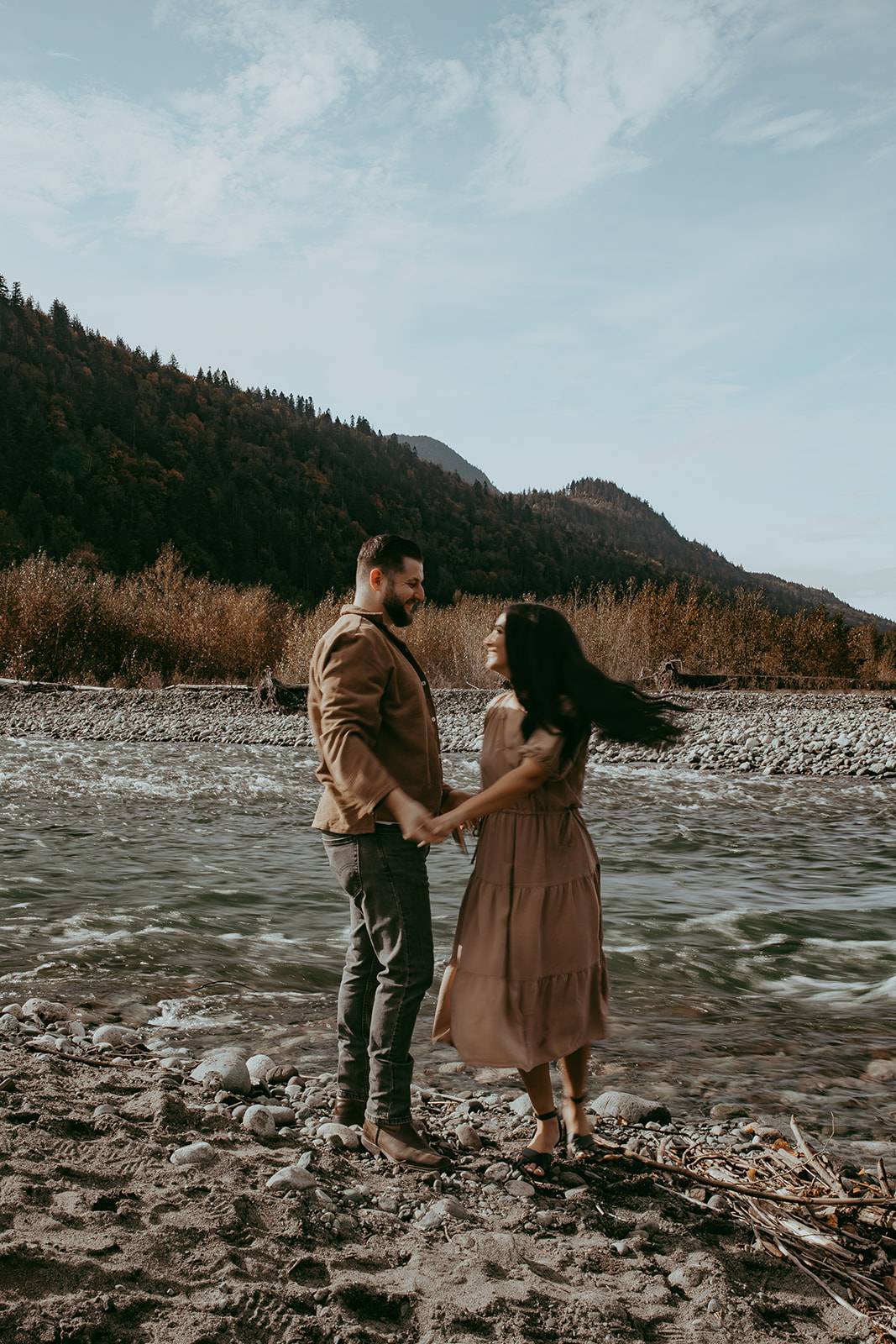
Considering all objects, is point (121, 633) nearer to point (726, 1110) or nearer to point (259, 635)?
point (259, 635)

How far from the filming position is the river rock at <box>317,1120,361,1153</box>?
8.30 feet

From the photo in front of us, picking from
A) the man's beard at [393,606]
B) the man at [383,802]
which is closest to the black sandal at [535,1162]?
the man at [383,802]

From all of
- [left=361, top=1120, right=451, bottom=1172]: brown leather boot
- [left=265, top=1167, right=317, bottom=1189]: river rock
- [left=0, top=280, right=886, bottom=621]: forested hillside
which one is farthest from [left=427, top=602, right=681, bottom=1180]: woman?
[left=0, top=280, right=886, bottom=621]: forested hillside

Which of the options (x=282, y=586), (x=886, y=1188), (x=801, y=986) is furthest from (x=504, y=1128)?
(x=282, y=586)

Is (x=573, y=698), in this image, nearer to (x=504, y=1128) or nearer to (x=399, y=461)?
(x=504, y=1128)

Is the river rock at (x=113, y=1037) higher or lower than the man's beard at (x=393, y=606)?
lower

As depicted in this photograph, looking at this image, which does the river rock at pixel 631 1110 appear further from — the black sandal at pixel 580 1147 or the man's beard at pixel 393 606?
the man's beard at pixel 393 606

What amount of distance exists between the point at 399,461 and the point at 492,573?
32.0 meters

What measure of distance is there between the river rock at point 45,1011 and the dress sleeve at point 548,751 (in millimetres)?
2497

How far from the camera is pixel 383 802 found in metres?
2.37

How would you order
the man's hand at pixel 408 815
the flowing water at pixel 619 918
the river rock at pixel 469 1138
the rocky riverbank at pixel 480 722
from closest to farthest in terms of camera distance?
the man's hand at pixel 408 815, the river rock at pixel 469 1138, the flowing water at pixel 619 918, the rocky riverbank at pixel 480 722

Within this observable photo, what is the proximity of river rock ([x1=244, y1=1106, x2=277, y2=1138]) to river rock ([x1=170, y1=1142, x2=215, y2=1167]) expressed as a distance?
26cm

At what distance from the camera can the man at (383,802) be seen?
2377 mm

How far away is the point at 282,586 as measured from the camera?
58750mm
